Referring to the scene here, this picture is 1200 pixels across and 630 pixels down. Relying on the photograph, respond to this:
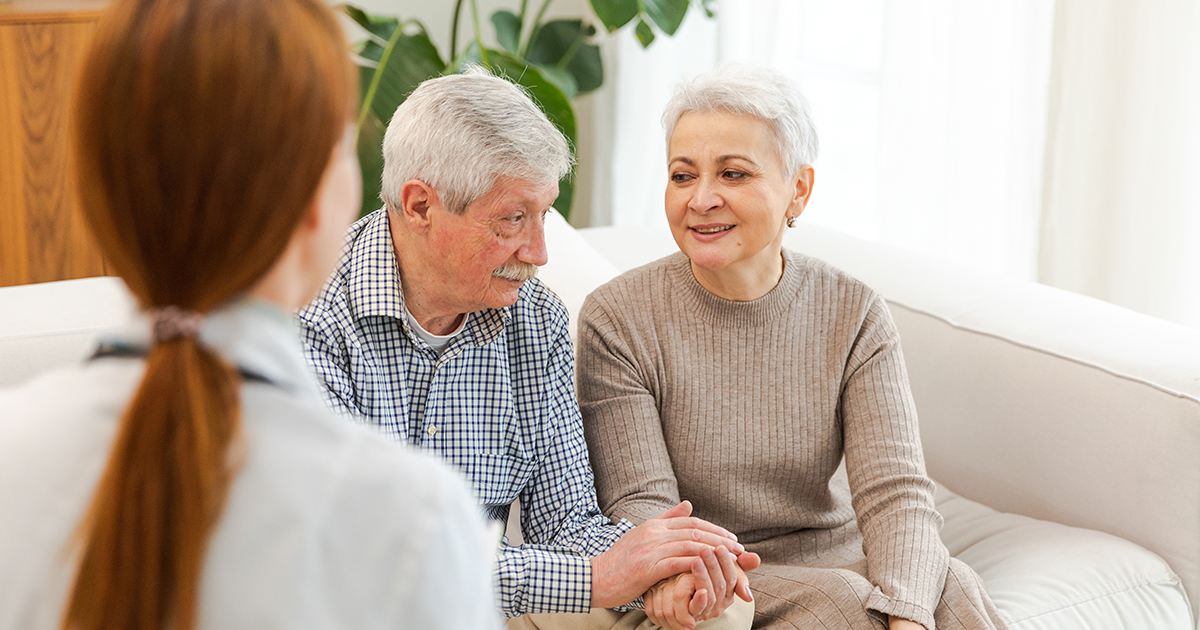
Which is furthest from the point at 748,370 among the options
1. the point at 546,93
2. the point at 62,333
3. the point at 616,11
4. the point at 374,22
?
the point at 374,22

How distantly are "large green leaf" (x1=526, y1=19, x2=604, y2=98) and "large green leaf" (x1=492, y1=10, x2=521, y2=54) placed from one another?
75mm

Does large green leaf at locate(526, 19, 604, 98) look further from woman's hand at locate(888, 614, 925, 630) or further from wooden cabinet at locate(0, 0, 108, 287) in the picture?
woman's hand at locate(888, 614, 925, 630)

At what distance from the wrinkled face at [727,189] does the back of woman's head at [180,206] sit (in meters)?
1.07

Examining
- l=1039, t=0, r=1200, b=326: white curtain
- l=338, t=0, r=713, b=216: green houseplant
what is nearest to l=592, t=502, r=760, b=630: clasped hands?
l=1039, t=0, r=1200, b=326: white curtain

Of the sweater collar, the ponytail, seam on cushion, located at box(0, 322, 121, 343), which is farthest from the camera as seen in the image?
the sweater collar

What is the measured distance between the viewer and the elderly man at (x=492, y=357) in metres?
1.38

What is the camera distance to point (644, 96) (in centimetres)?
347

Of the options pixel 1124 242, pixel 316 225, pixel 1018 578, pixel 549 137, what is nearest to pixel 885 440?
pixel 1018 578

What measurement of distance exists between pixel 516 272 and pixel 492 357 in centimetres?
14

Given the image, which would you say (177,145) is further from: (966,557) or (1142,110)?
(1142,110)

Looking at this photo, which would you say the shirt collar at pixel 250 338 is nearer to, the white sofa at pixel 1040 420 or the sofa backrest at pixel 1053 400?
the white sofa at pixel 1040 420

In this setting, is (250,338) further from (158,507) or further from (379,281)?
(379,281)

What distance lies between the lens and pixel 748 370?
1.65 metres

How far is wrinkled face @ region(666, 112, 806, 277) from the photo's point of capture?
1.60m
